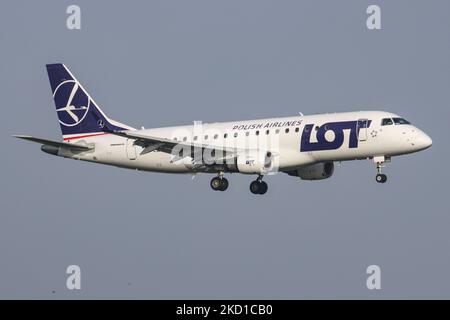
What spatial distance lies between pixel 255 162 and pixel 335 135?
5.54 m

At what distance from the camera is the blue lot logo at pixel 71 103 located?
272 ft

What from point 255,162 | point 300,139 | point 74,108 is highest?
point 74,108

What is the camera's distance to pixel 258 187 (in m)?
76.2

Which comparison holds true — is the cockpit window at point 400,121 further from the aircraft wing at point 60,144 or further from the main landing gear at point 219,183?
the aircraft wing at point 60,144

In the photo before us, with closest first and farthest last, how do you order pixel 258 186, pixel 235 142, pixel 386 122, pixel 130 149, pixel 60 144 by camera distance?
pixel 386 122
pixel 235 142
pixel 258 186
pixel 60 144
pixel 130 149

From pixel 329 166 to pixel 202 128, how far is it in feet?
29.3

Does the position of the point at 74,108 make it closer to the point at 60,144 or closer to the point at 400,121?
the point at 60,144

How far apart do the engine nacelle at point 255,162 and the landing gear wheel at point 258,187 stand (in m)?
2.80

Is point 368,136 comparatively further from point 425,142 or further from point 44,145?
point 44,145

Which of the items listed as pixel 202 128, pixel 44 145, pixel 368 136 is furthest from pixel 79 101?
pixel 368 136

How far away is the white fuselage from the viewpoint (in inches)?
2785

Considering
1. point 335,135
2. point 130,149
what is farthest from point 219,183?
point 335,135

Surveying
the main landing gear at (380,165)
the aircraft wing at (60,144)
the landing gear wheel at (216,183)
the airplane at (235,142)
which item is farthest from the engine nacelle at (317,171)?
the aircraft wing at (60,144)

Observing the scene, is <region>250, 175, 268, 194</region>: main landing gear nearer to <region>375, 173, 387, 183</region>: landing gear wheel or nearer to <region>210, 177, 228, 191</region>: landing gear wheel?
<region>210, 177, 228, 191</region>: landing gear wheel
